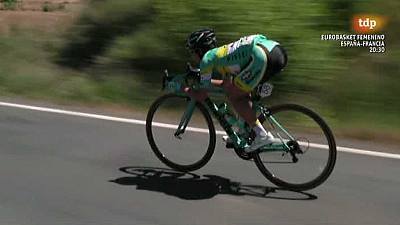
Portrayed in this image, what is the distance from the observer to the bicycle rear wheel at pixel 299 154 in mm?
5617

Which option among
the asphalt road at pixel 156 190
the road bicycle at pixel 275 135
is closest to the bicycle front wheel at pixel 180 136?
the road bicycle at pixel 275 135

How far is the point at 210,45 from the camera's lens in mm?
5785

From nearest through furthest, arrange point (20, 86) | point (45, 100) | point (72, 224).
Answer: point (72, 224) < point (45, 100) < point (20, 86)

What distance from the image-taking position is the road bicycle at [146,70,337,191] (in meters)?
5.65

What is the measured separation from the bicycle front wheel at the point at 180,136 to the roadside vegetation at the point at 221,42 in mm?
2216

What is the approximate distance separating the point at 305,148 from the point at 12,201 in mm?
2612

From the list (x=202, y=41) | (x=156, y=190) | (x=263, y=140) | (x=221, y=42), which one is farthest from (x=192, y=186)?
(x=221, y=42)

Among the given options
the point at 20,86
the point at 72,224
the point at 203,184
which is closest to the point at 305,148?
the point at 203,184

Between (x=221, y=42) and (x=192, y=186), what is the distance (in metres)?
4.46

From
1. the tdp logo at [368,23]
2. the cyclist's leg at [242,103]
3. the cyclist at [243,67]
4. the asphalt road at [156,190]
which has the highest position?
the tdp logo at [368,23]

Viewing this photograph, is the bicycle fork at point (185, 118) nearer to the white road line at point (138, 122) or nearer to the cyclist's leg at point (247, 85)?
the white road line at point (138, 122)

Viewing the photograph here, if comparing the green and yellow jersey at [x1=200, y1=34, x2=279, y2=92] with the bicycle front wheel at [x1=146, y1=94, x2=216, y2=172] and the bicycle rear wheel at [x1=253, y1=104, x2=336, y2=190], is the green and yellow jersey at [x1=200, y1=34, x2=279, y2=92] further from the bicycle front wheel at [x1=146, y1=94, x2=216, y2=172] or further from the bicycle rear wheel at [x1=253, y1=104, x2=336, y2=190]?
the bicycle front wheel at [x1=146, y1=94, x2=216, y2=172]

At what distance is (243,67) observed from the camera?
5.54 meters

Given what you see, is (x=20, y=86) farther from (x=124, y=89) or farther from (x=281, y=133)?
(x=281, y=133)
